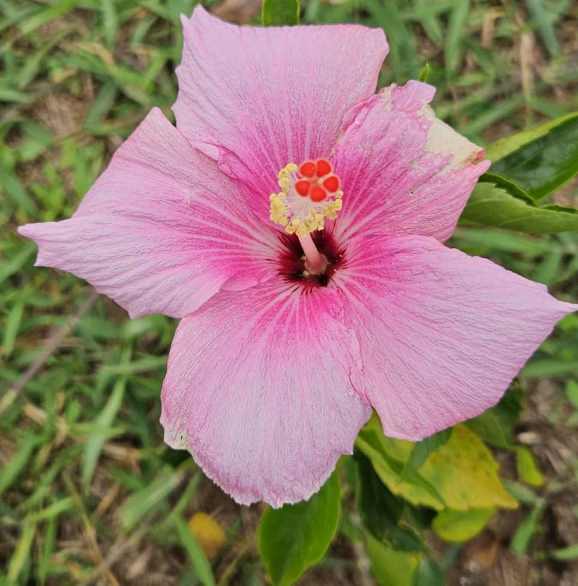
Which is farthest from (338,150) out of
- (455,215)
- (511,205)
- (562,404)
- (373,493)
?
(562,404)

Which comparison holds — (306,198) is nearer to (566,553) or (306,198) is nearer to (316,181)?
(316,181)

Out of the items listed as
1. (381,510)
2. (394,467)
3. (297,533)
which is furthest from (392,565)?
(394,467)

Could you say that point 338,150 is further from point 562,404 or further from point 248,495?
point 562,404

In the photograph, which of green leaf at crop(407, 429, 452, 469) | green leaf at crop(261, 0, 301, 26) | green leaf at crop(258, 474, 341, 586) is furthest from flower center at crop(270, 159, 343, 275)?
green leaf at crop(258, 474, 341, 586)

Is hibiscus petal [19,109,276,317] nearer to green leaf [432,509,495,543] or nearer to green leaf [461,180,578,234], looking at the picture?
green leaf [461,180,578,234]

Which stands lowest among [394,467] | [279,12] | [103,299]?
[103,299]
